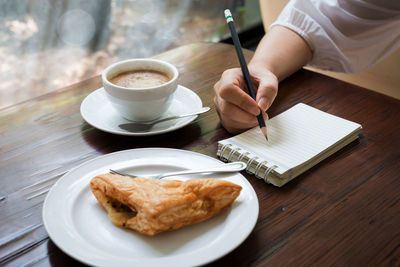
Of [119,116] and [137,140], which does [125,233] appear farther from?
[119,116]

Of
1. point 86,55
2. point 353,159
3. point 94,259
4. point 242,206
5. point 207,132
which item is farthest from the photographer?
point 86,55

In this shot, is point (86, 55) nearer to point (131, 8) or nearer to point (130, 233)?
point (131, 8)

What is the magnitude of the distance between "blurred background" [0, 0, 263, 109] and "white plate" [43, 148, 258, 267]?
1881 mm

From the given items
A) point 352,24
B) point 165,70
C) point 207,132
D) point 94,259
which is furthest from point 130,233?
point 352,24

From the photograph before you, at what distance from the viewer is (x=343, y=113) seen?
0.98 m

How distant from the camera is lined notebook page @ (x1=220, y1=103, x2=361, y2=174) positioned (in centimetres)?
78

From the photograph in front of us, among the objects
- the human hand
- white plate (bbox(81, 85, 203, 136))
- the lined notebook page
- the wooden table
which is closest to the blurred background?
the wooden table

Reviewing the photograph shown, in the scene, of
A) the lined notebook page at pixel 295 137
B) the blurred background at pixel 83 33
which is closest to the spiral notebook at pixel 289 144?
the lined notebook page at pixel 295 137

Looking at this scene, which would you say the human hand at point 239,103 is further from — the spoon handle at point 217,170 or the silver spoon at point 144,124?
the spoon handle at point 217,170

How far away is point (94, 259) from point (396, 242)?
460 mm

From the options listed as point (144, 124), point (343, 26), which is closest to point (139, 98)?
point (144, 124)

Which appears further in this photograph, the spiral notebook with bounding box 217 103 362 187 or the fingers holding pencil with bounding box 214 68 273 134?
the fingers holding pencil with bounding box 214 68 273 134

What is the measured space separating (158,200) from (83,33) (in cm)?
222

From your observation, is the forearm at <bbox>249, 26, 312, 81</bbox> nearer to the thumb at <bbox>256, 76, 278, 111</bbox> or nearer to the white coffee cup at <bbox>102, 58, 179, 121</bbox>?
the thumb at <bbox>256, 76, 278, 111</bbox>
